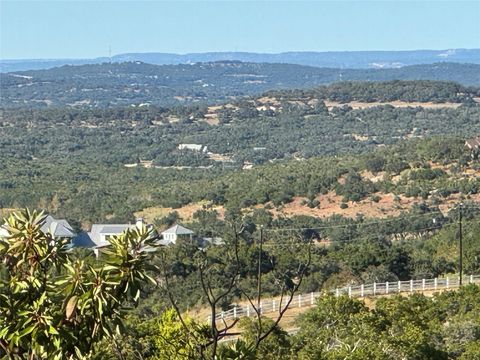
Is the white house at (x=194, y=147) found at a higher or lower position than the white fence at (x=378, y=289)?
lower

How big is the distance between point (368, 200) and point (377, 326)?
3637 centimetres

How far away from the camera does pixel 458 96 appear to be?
122750 millimetres

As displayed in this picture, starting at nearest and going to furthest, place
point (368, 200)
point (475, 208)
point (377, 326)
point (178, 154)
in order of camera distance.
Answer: point (377, 326) → point (475, 208) → point (368, 200) → point (178, 154)

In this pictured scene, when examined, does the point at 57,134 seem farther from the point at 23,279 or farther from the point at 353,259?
the point at 23,279

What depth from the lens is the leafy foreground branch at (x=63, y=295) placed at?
227 inches

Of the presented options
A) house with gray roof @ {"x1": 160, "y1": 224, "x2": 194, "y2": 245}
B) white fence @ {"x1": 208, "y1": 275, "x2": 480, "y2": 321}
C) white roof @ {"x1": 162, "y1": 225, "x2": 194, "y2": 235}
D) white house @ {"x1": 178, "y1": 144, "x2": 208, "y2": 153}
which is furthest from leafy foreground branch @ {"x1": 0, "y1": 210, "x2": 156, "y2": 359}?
white house @ {"x1": 178, "y1": 144, "x2": 208, "y2": 153}

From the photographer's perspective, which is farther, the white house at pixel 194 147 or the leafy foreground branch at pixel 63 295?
the white house at pixel 194 147

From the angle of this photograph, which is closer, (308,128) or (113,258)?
(113,258)

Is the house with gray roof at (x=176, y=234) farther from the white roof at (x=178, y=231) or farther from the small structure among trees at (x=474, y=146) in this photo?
the small structure among trees at (x=474, y=146)

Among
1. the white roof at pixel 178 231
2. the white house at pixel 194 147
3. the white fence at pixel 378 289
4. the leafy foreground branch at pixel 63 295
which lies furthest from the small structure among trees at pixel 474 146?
the leafy foreground branch at pixel 63 295

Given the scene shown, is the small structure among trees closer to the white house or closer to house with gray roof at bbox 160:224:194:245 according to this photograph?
house with gray roof at bbox 160:224:194:245

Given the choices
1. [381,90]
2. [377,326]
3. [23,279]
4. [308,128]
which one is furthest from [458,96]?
[23,279]

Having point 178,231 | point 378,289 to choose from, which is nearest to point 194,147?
point 178,231

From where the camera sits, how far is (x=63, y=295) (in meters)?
6.01
